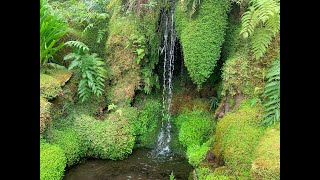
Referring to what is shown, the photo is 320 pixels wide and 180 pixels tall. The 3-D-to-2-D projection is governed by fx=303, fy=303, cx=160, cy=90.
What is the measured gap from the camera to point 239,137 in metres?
5.45

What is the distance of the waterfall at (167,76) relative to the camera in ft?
24.9

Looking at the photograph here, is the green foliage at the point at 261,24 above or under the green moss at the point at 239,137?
above

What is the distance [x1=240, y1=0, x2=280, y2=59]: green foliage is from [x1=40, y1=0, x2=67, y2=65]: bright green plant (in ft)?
14.6

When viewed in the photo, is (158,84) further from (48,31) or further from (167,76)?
(48,31)

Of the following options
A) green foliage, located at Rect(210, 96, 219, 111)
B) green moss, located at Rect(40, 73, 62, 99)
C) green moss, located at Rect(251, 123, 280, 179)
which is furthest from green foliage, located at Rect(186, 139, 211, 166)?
green moss, located at Rect(40, 73, 62, 99)

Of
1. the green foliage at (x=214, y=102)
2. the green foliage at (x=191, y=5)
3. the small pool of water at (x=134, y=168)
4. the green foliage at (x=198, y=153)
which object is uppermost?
the green foliage at (x=191, y=5)

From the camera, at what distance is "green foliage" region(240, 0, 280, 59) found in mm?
5549

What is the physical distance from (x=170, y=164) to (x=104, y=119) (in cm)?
206

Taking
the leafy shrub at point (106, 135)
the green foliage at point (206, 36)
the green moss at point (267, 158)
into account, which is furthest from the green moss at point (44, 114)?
the green moss at point (267, 158)

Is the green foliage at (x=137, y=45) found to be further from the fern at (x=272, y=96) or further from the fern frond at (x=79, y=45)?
the fern at (x=272, y=96)

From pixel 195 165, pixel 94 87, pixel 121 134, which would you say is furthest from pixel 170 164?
pixel 94 87

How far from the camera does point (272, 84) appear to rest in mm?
5438

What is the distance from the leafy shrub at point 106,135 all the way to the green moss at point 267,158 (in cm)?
320

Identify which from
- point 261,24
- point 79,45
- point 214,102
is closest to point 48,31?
point 79,45
